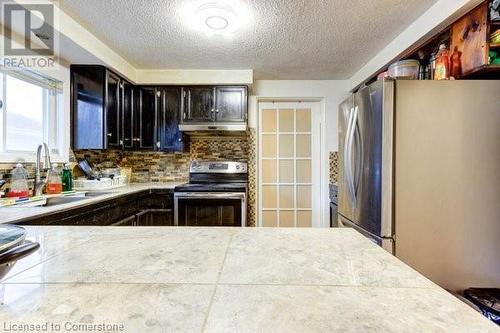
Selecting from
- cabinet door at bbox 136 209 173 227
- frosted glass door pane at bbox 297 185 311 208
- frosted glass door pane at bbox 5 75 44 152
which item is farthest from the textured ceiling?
cabinet door at bbox 136 209 173 227

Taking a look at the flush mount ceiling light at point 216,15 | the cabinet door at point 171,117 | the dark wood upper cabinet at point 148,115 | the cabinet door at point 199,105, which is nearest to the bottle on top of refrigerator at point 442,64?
the flush mount ceiling light at point 216,15

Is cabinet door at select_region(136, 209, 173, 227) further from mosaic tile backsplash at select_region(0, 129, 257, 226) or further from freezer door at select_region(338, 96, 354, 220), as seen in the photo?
freezer door at select_region(338, 96, 354, 220)

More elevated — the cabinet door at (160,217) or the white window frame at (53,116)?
the white window frame at (53,116)

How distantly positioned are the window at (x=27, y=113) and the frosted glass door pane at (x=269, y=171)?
7.42ft

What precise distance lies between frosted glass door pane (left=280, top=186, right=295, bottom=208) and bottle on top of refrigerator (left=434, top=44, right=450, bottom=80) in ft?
6.93

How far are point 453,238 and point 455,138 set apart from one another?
0.59 m

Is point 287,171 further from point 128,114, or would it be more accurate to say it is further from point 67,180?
point 67,180

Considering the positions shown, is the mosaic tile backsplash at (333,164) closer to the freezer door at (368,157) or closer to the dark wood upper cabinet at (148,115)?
the freezer door at (368,157)

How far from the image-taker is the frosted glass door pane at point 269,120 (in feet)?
12.0

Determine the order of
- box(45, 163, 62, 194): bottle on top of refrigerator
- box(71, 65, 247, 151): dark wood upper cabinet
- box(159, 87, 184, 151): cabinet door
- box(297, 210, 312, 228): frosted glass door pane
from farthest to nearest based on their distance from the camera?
1. box(297, 210, 312, 228): frosted glass door pane
2. box(159, 87, 184, 151): cabinet door
3. box(71, 65, 247, 151): dark wood upper cabinet
4. box(45, 163, 62, 194): bottle on top of refrigerator

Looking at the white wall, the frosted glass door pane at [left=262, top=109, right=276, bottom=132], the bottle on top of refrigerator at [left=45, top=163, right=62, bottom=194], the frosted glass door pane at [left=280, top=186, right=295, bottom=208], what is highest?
the white wall

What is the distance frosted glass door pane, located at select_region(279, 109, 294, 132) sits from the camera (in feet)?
12.0

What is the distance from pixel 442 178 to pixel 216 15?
1779 millimetres

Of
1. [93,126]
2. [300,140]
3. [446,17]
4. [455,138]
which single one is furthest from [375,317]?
[300,140]
